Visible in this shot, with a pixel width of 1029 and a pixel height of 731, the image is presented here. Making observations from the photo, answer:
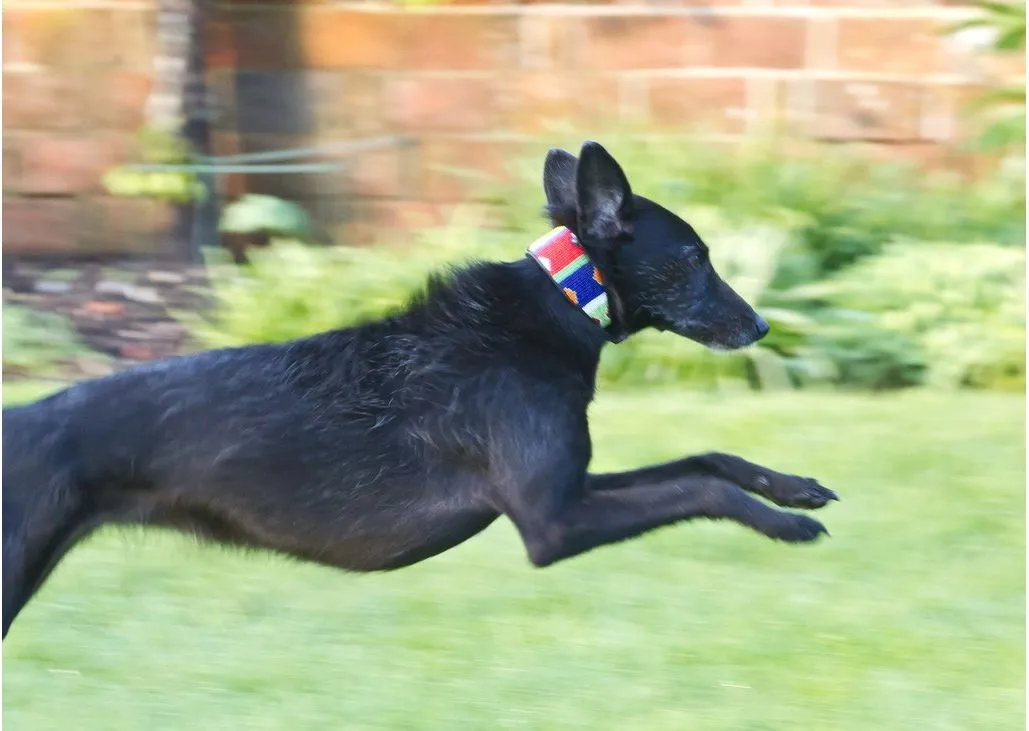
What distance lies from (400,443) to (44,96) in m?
5.71

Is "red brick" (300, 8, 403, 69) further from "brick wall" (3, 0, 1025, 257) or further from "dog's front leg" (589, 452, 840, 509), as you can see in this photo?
"dog's front leg" (589, 452, 840, 509)

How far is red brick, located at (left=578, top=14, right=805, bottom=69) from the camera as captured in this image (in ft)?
28.0

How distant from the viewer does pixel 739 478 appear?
3873 millimetres

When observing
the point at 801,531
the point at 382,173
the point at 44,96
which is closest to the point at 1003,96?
the point at 382,173

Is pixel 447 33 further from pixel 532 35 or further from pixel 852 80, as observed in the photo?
pixel 852 80

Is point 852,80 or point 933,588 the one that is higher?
point 852,80

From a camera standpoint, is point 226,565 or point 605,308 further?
point 226,565

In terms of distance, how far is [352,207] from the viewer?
8.74m

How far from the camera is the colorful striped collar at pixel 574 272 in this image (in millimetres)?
3829

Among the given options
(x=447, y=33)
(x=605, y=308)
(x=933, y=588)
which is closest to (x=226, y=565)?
(x=605, y=308)

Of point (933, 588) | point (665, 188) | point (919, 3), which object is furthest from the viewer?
point (919, 3)

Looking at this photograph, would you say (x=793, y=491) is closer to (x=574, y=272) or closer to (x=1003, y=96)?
(x=574, y=272)

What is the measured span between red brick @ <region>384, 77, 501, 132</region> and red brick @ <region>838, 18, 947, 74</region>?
2.00m

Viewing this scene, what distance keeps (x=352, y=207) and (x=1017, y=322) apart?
12.3ft
